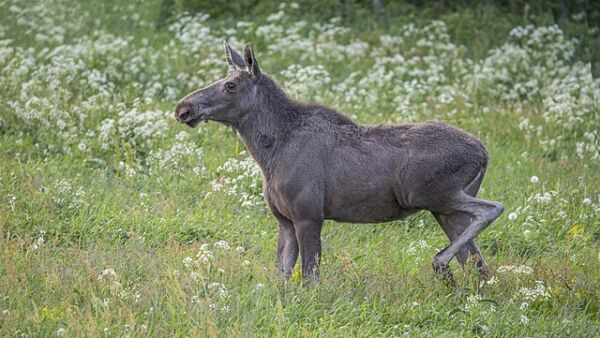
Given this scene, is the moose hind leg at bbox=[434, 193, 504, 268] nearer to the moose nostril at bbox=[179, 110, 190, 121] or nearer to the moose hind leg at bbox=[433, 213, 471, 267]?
the moose hind leg at bbox=[433, 213, 471, 267]

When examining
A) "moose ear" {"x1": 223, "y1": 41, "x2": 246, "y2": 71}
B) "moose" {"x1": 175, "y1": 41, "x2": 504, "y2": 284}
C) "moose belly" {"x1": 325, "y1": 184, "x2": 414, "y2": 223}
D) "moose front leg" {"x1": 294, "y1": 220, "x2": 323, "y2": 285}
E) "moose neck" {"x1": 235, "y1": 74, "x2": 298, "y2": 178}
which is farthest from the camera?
"moose ear" {"x1": 223, "y1": 41, "x2": 246, "y2": 71}

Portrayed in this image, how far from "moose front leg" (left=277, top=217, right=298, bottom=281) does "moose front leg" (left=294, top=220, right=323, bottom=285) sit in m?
0.30

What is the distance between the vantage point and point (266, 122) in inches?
356

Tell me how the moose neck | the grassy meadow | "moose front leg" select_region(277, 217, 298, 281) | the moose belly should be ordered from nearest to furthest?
the grassy meadow < the moose belly < "moose front leg" select_region(277, 217, 298, 281) < the moose neck

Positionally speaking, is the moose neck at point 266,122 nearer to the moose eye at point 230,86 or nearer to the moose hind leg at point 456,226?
the moose eye at point 230,86

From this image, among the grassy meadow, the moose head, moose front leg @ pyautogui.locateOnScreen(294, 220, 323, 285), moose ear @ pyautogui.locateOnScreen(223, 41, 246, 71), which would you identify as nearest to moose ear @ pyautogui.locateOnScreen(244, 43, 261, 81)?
the moose head

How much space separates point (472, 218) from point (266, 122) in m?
1.94

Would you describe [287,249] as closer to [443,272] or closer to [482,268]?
[443,272]

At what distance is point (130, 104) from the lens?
13.5 meters

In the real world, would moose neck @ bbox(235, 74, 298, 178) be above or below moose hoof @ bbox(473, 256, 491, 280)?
above

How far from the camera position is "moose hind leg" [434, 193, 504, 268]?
8.64 meters

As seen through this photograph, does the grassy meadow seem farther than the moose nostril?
No

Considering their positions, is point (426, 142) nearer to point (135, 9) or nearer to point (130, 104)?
point (130, 104)

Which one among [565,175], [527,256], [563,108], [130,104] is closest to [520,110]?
[563,108]
